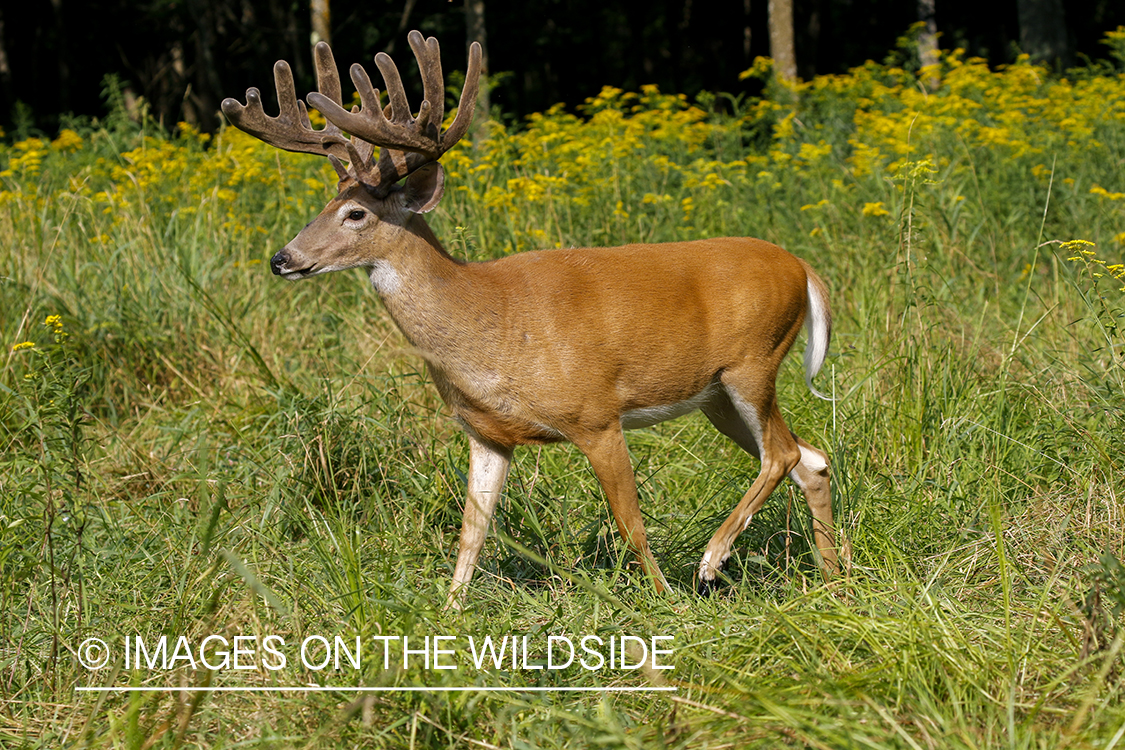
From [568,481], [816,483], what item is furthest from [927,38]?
[816,483]

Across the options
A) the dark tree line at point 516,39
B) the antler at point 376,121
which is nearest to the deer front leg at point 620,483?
the antler at point 376,121

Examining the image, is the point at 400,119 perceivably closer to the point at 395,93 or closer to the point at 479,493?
the point at 395,93

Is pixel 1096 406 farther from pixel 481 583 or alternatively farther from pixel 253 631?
pixel 253 631

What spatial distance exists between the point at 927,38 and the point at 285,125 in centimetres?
1335

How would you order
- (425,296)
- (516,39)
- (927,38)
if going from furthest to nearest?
(516,39)
(927,38)
(425,296)

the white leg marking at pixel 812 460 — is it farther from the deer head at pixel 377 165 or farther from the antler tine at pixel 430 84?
the antler tine at pixel 430 84

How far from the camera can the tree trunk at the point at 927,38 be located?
14148 millimetres

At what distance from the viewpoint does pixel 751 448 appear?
4.21 m

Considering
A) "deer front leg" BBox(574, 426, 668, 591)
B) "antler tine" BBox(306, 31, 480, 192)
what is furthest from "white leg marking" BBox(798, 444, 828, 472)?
"antler tine" BBox(306, 31, 480, 192)

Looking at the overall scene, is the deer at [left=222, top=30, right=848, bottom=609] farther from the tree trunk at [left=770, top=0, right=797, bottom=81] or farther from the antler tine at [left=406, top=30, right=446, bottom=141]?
the tree trunk at [left=770, top=0, right=797, bottom=81]

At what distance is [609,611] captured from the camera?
3500mm

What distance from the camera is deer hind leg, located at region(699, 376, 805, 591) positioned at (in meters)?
3.75

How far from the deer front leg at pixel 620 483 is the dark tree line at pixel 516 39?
19949 mm

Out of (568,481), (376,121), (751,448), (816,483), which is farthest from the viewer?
(568,481)
